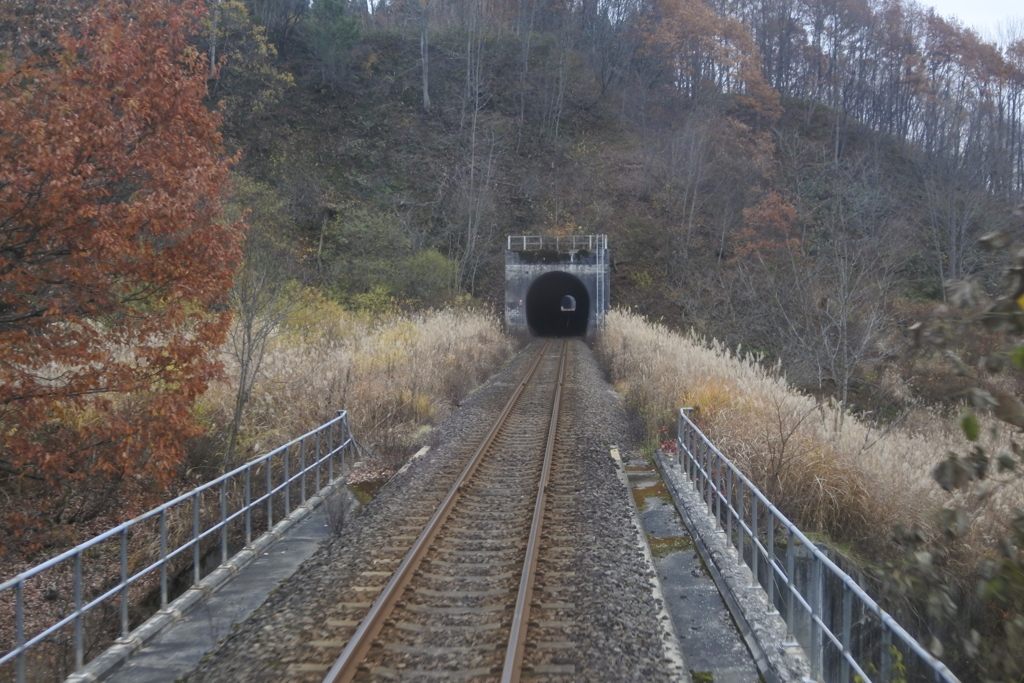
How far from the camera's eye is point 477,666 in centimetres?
509

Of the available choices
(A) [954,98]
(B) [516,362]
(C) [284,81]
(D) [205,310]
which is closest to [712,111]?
(A) [954,98]

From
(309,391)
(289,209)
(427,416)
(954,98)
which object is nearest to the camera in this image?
(309,391)

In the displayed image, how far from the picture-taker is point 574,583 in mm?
6516

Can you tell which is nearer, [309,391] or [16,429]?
[16,429]

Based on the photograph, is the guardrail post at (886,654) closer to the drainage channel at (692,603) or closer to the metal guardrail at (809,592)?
the metal guardrail at (809,592)

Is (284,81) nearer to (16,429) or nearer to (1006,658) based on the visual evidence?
(16,429)

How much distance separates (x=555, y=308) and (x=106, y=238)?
40949 millimetres

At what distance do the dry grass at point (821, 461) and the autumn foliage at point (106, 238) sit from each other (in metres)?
7.24

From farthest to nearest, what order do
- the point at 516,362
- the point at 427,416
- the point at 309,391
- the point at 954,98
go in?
1. the point at 954,98
2. the point at 516,362
3. the point at 427,416
4. the point at 309,391

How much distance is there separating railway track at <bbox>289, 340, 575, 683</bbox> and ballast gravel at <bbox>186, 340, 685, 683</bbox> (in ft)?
0.43

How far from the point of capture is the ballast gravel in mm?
5117

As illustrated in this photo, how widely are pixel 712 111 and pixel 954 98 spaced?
15575 millimetres

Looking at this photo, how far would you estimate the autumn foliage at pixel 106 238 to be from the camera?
912cm

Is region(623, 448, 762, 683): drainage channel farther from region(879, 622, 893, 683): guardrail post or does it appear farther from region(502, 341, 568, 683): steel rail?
region(879, 622, 893, 683): guardrail post
